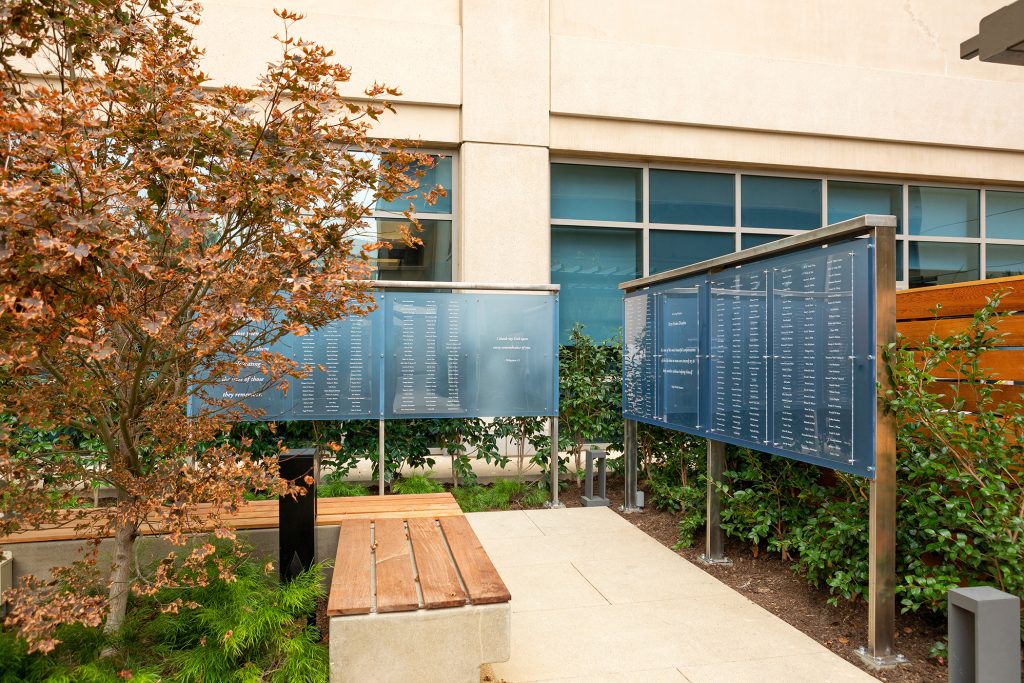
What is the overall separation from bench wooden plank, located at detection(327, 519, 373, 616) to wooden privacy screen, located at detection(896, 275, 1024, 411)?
275 centimetres

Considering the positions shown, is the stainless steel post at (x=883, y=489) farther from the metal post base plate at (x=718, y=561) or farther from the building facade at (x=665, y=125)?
the building facade at (x=665, y=125)

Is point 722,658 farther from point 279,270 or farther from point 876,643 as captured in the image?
point 279,270

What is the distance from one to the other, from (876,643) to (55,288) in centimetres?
375

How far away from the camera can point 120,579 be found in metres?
2.76

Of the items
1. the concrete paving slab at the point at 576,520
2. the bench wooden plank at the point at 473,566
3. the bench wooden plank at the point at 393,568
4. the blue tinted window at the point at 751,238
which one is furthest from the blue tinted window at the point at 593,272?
the bench wooden plank at the point at 393,568

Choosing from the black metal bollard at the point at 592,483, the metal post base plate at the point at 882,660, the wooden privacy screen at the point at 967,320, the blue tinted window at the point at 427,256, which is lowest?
the metal post base plate at the point at 882,660

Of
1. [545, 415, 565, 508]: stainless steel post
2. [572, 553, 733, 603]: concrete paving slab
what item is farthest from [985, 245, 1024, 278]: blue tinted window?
[572, 553, 733, 603]: concrete paving slab

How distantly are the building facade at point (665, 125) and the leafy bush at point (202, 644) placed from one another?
5.54 meters

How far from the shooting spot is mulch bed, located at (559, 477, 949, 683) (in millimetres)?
3305

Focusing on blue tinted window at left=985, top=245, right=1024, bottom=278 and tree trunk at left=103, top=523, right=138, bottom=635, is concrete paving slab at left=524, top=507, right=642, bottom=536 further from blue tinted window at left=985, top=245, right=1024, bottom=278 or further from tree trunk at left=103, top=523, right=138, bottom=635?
blue tinted window at left=985, top=245, right=1024, bottom=278

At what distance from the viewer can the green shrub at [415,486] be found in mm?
6379

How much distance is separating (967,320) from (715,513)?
6.84 ft

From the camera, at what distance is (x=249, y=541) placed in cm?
348

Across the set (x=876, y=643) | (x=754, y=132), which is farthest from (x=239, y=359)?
(x=754, y=132)
